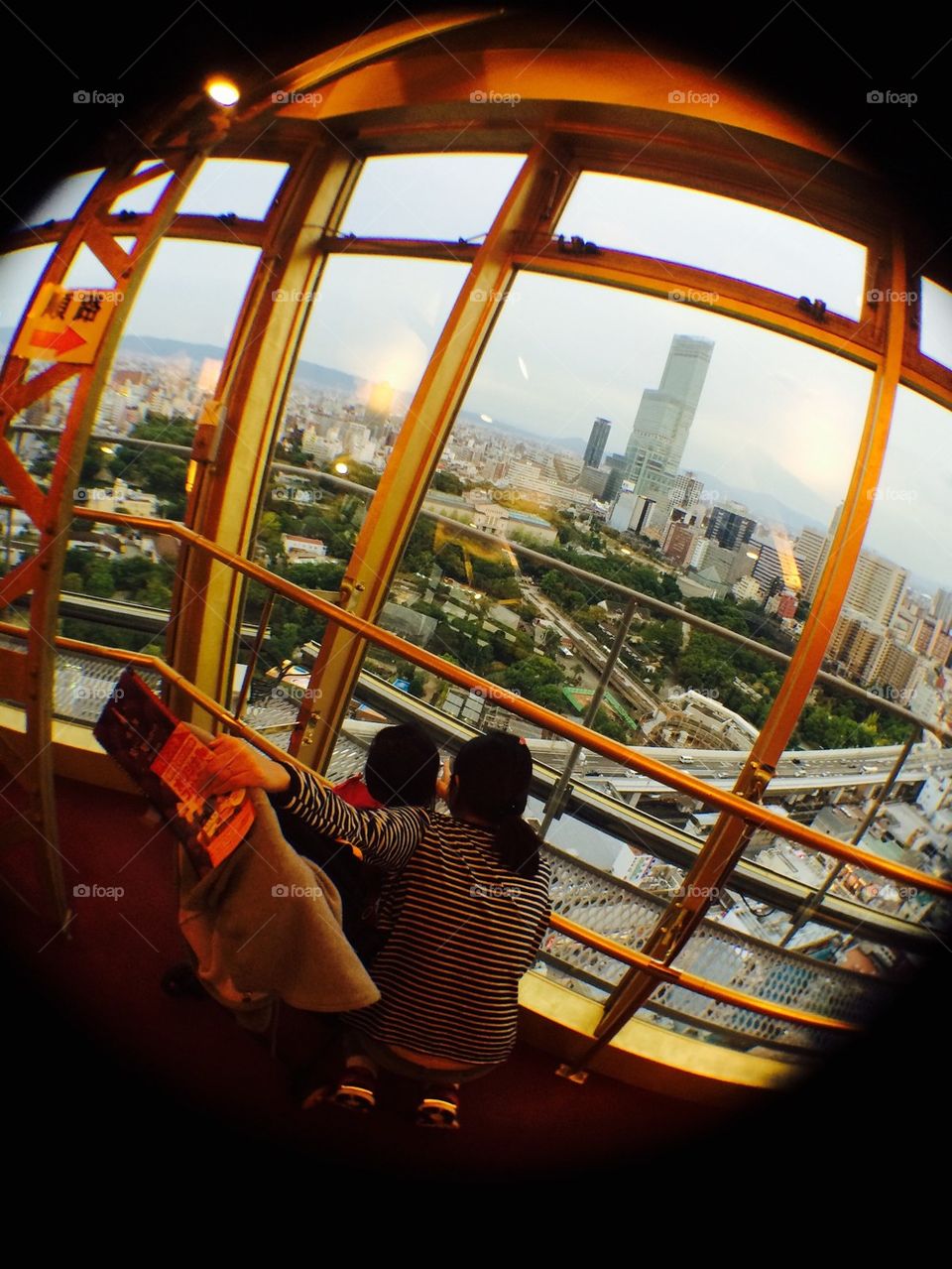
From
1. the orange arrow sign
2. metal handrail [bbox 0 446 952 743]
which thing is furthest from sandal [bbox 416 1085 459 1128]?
the orange arrow sign

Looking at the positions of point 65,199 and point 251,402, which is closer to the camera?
point 65,199

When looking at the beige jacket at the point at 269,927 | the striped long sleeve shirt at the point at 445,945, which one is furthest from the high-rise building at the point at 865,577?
the beige jacket at the point at 269,927

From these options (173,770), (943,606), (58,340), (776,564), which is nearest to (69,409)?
(58,340)

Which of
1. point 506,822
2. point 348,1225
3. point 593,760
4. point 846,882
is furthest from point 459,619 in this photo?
point 846,882

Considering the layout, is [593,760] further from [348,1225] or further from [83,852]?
[83,852]

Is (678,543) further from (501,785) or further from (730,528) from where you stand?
(501,785)

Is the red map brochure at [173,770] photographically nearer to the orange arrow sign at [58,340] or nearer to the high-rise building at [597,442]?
the orange arrow sign at [58,340]
